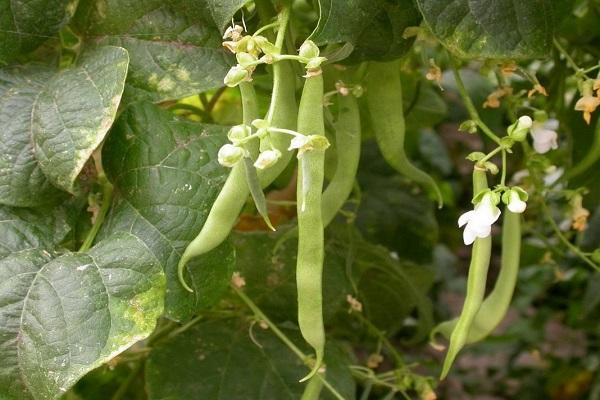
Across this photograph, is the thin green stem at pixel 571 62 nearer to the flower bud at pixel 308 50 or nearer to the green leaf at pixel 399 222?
the flower bud at pixel 308 50

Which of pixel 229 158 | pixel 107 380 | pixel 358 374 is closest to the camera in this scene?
pixel 229 158

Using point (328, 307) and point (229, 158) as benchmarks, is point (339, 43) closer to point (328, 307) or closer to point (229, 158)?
point (229, 158)

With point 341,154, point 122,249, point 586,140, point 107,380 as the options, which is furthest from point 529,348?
point 122,249

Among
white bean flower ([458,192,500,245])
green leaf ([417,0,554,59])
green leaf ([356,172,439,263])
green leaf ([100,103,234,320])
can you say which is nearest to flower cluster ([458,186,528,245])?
white bean flower ([458,192,500,245])

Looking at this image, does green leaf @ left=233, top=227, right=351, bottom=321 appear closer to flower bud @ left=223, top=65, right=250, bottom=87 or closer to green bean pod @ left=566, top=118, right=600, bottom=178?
green bean pod @ left=566, top=118, right=600, bottom=178

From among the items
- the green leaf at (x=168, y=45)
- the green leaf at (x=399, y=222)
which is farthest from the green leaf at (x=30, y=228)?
the green leaf at (x=399, y=222)

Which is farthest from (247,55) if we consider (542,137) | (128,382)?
(128,382)

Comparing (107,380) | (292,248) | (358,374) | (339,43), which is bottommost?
(107,380)
